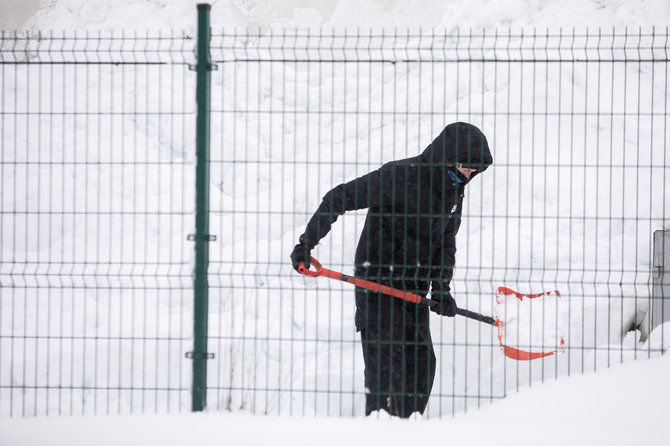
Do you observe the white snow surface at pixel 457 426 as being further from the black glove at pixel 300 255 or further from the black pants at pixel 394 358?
the black glove at pixel 300 255

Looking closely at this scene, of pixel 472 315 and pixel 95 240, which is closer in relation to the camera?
pixel 472 315

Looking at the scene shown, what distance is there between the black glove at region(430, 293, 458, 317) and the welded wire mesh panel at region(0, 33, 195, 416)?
5.87 ft

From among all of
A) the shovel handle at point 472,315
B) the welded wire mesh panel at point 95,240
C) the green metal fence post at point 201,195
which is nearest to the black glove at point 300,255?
the green metal fence post at point 201,195

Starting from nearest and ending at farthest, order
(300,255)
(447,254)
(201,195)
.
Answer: (201,195), (300,255), (447,254)

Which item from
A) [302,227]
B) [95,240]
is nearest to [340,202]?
[302,227]

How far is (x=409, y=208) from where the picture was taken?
498 cm

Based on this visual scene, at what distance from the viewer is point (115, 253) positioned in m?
9.57

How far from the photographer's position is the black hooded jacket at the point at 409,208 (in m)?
4.77

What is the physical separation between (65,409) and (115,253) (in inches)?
138

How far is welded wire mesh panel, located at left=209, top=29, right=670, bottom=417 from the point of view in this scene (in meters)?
6.46

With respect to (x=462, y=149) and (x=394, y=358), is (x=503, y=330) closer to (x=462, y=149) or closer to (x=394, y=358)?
(x=394, y=358)

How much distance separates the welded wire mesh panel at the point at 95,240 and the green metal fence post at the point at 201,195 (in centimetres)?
79

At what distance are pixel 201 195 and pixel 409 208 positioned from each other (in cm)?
138

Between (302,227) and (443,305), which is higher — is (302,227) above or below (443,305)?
above
